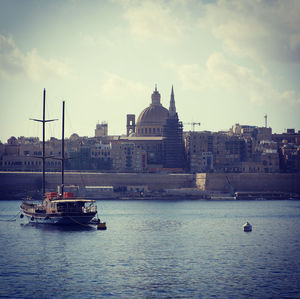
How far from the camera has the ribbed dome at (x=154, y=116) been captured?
160125 millimetres

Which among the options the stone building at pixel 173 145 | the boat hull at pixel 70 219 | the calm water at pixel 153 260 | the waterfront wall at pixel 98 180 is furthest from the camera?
the stone building at pixel 173 145

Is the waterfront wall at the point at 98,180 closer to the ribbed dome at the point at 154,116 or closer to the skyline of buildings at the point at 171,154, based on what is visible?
the skyline of buildings at the point at 171,154

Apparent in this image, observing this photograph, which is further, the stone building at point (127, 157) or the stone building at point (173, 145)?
the stone building at point (173, 145)

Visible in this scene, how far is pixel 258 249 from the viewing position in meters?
48.6

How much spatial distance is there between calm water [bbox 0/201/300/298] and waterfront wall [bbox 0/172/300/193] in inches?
2063

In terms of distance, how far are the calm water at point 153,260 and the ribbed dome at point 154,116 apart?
92.5 metres

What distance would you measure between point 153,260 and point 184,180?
3246 inches

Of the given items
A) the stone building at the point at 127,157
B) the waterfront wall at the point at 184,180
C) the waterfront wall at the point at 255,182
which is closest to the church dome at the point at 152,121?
the stone building at the point at 127,157

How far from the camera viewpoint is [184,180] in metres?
126

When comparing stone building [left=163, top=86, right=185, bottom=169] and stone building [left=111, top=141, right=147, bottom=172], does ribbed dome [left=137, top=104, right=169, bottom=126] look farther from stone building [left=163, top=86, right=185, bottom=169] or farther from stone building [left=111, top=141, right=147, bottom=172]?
stone building [left=111, top=141, right=147, bottom=172]

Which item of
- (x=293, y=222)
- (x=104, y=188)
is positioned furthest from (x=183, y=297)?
(x=104, y=188)

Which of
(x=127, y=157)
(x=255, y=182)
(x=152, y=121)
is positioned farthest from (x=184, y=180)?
(x=152, y=121)

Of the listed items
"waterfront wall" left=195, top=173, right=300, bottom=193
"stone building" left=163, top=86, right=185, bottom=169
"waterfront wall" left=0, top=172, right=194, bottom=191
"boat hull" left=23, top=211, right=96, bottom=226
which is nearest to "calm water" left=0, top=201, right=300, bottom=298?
"boat hull" left=23, top=211, right=96, bottom=226

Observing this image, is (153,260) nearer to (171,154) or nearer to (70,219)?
(70,219)
